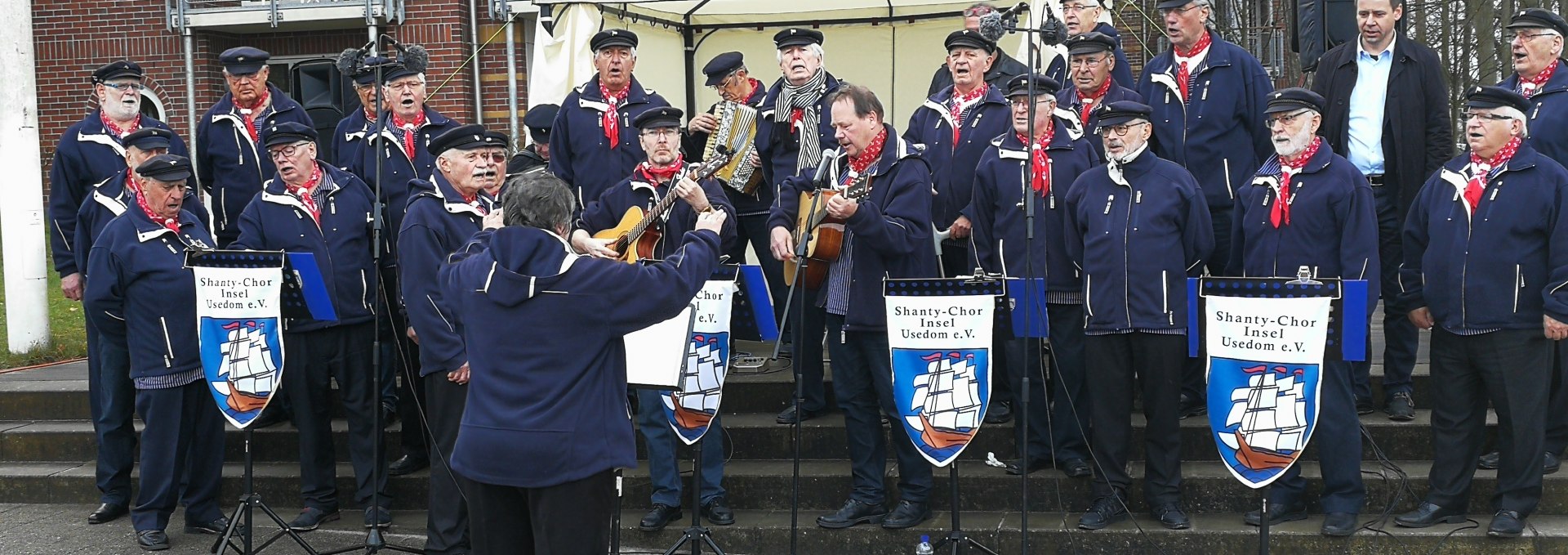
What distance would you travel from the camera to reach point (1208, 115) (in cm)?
700

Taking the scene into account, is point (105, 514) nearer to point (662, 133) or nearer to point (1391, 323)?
point (662, 133)

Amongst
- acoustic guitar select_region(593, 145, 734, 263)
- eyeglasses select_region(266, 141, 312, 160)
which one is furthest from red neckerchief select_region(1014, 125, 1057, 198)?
eyeglasses select_region(266, 141, 312, 160)

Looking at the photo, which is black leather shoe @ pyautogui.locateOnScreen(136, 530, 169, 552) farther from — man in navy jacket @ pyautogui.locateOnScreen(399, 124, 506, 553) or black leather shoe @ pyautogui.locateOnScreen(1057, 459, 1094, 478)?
black leather shoe @ pyautogui.locateOnScreen(1057, 459, 1094, 478)

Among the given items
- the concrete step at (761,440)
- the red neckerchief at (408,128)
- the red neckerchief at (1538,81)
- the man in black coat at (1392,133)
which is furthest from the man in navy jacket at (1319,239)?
the red neckerchief at (408,128)

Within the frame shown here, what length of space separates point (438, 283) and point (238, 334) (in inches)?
46.2

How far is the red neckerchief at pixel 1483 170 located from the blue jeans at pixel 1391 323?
862 mm

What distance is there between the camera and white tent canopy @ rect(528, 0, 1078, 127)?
10445mm

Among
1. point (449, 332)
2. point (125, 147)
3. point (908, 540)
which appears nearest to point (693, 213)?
point (449, 332)

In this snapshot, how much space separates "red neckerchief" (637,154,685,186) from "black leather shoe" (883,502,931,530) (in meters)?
1.92

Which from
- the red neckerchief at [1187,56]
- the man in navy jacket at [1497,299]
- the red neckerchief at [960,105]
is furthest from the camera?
the red neckerchief at [960,105]

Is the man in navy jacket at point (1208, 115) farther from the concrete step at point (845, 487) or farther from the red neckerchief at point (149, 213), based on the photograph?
the red neckerchief at point (149, 213)

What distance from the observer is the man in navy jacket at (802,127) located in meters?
7.26

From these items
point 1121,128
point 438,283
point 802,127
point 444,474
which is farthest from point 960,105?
point 444,474

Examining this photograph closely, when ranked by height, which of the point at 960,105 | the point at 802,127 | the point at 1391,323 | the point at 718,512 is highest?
the point at 960,105
